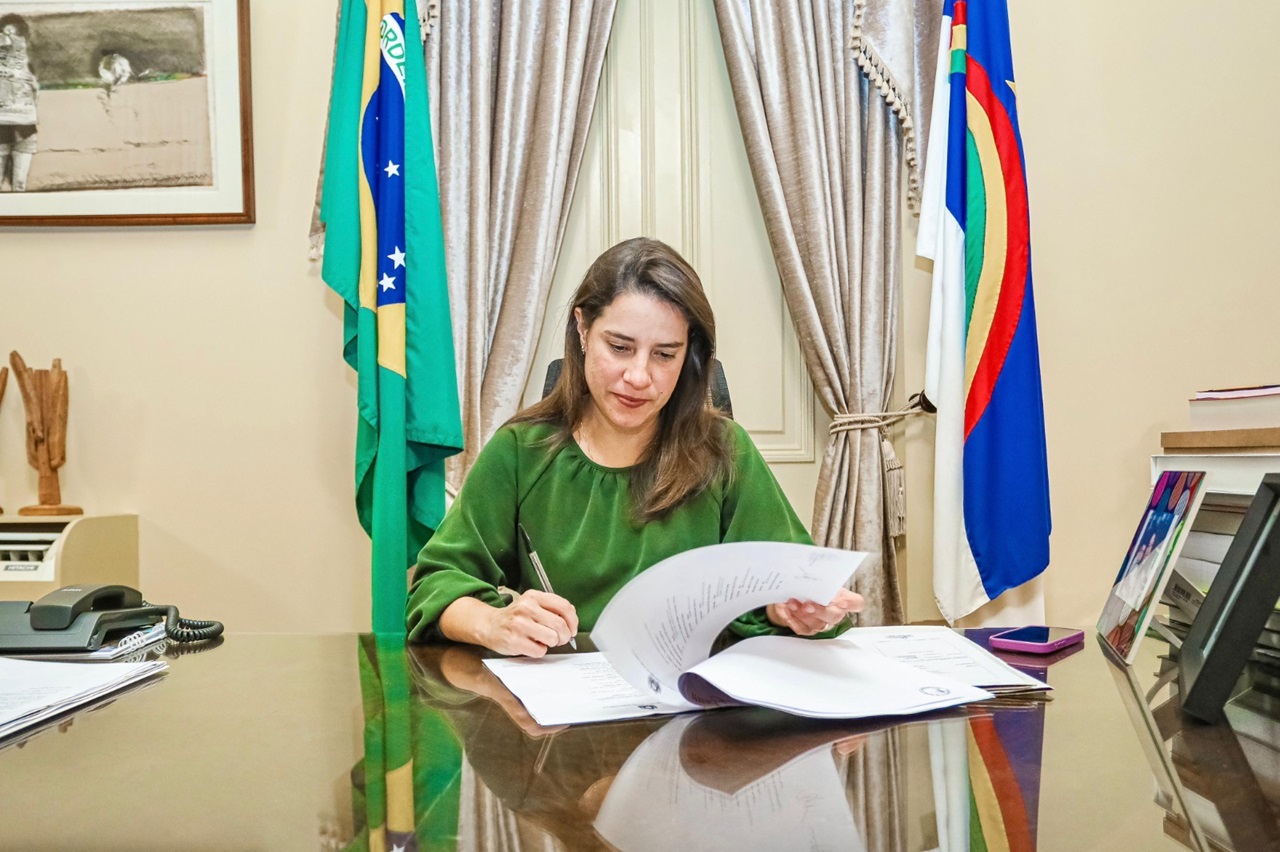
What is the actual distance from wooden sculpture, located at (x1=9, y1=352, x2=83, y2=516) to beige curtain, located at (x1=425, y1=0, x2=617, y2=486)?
45.4 inches

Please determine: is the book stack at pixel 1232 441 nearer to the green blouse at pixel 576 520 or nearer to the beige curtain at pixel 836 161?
the green blouse at pixel 576 520

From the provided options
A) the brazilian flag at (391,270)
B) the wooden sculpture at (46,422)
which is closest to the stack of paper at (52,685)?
the brazilian flag at (391,270)

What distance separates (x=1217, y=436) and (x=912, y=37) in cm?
196

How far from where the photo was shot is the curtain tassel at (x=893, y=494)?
2717 mm

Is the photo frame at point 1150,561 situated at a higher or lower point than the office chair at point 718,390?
lower

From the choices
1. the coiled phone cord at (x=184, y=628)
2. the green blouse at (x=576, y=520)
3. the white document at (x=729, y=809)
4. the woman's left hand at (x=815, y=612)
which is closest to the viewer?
the white document at (x=729, y=809)

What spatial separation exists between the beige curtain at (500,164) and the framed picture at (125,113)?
2.07ft

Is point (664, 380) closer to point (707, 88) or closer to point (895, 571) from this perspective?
point (895, 571)

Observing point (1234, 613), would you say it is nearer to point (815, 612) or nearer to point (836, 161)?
point (815, 612)

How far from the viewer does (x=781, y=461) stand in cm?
297

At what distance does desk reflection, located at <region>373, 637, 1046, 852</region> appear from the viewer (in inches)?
20.7

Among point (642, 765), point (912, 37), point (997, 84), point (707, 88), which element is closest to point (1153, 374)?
point (997, 84)

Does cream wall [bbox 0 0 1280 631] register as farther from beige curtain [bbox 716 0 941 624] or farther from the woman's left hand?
the woman's left hand

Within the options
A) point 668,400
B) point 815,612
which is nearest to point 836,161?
point 668,400
